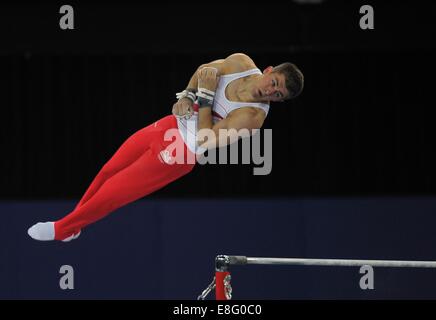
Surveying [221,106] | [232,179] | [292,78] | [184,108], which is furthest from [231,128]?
[232,179]

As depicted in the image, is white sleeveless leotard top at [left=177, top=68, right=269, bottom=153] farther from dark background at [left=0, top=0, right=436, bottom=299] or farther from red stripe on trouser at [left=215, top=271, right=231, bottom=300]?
dark background at [left=0, top=0, right=436, bottom=299]

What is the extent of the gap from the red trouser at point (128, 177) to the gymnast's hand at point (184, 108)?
228 millimetres

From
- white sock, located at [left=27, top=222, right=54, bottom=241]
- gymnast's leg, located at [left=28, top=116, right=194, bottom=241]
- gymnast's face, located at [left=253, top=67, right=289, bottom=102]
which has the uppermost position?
gymnast's face, located at [left=253, top=67, right=289, bottom=102]

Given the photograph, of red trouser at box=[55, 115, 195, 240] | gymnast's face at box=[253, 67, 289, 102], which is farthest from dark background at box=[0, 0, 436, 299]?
gymnast's face at box=[253, 67, 289, 102]

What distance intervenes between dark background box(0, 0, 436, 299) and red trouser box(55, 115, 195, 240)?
199 cm

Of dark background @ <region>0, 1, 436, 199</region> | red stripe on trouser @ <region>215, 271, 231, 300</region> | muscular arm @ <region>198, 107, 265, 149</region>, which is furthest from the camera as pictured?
dark background @ <region>0, 1, 436, 199</region>

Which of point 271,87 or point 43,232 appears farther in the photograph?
point 43,232

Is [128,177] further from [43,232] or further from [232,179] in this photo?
[232,179]

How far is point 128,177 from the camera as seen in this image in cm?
495

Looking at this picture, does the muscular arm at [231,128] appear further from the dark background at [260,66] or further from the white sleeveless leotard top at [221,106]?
the dark background at [260,66]

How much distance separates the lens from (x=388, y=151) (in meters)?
7.19

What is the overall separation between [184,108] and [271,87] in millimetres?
491

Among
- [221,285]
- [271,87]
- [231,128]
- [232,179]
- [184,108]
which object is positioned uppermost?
[271,87]

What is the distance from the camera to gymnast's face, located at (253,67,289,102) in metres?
4.73
